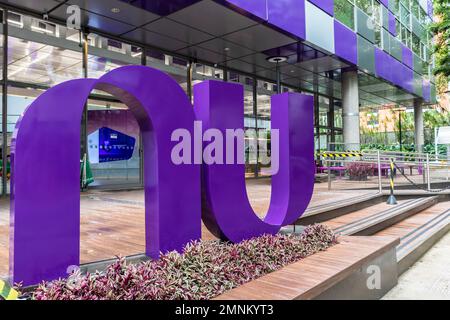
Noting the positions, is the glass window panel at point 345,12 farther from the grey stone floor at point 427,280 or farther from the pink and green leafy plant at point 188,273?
the pink and green leafy plant at point 188,273

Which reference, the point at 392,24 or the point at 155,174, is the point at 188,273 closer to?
the point at 155,174

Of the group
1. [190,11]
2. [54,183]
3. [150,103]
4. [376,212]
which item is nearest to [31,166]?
[54,183]

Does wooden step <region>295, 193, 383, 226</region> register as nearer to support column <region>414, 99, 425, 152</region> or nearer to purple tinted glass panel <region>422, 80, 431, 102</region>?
purple tinted glass panel <region>422, 80, 431, 102</region>

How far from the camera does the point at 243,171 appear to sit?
3.44 meters

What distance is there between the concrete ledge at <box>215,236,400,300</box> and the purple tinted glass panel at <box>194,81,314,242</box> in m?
0.55

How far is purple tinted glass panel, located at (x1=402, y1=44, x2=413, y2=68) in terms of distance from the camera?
665 inches

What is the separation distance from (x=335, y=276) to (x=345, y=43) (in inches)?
424

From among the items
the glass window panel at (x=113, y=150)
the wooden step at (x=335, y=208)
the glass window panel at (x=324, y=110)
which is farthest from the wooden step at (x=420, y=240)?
the glass window panel at (x=324, y=110)

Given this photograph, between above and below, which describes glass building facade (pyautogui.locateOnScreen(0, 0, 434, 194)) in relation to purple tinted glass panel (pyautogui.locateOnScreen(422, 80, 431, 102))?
below

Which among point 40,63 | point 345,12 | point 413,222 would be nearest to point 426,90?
point 345,12

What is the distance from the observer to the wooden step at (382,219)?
5113 millimetres

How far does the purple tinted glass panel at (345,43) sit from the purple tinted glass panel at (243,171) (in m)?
8.69

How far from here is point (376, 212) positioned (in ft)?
21.7

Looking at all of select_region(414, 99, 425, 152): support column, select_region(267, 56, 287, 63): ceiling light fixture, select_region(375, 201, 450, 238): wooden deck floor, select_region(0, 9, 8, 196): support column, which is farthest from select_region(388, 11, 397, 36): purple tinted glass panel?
select_region(0, 9, 8, 196): support column
